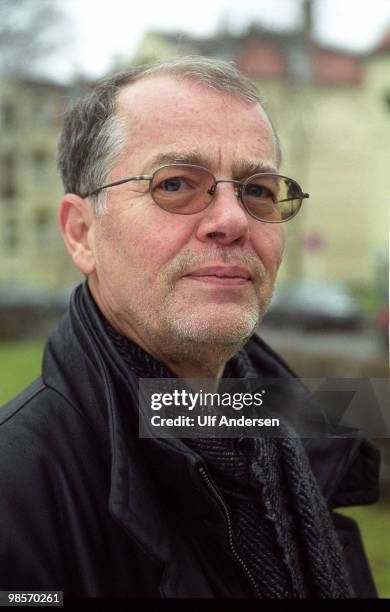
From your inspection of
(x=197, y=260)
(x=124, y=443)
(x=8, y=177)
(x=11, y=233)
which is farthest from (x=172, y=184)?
(x=11, y=233)

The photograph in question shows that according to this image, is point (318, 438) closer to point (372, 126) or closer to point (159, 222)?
point (159, 222)

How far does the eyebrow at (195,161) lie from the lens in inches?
45.8

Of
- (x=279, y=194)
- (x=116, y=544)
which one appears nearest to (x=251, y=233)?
(x=279, y=194)

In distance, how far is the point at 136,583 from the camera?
1064 millimetres

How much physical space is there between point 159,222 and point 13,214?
19.6ft

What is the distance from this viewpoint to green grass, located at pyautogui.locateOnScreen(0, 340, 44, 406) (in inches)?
205

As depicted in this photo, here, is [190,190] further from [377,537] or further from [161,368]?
[377,537]

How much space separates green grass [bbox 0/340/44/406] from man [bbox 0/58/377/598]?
3681mm

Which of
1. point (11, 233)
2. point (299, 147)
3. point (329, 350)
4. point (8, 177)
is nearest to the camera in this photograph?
point (329, 350)

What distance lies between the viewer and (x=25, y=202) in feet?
20.2

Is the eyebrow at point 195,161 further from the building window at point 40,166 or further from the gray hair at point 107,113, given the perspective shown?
the building window at point 40,166

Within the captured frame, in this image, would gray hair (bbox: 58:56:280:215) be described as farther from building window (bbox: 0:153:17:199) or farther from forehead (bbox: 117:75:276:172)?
building window (bbox: 0:153:17:199)

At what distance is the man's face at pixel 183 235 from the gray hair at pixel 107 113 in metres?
0.02

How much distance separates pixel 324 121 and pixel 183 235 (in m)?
5.88
